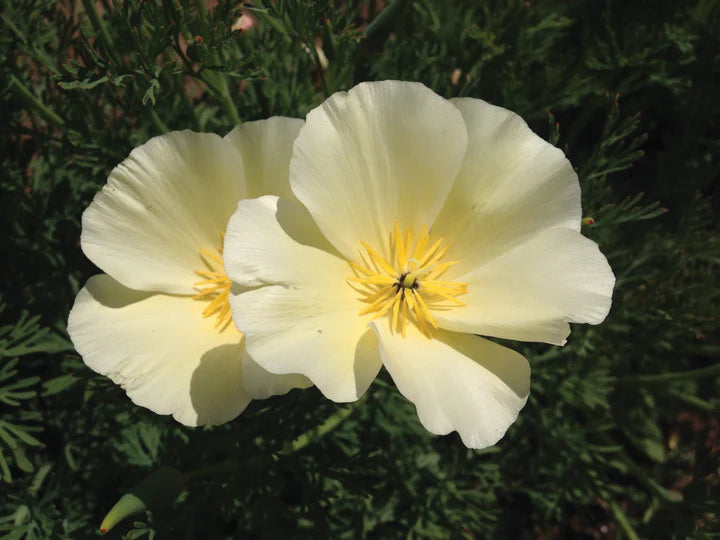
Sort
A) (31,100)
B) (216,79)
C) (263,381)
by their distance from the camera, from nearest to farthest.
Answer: (263,381)
(216,79)
(31,100)

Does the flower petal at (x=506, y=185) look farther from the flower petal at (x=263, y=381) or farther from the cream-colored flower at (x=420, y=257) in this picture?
the flower petal at (x=263, y=381)

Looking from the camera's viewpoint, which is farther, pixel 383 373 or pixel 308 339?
pixel 383 373

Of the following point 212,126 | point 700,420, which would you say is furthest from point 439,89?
point 700,420

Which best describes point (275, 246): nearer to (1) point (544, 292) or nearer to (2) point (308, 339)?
(2) point (308, 339)

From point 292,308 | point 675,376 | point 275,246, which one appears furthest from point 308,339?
point 675,376

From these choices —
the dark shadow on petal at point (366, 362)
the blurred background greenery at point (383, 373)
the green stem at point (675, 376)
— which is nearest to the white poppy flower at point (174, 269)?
the dark shadow on petal at point (366, 362)

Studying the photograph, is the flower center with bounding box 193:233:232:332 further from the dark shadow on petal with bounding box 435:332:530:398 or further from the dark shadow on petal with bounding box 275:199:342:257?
the dark shadow on petal with bounding box 435:332:530:398
